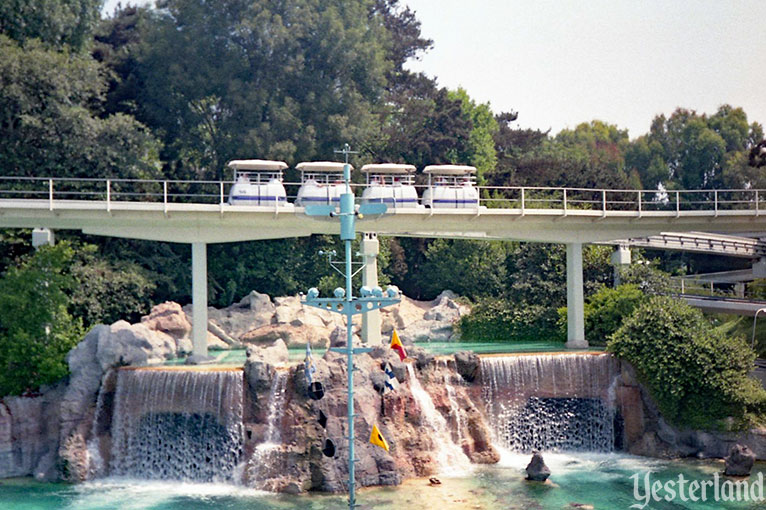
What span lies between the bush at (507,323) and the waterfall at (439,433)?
12227mm

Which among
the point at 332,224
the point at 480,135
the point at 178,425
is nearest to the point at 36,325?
the point at 178,425

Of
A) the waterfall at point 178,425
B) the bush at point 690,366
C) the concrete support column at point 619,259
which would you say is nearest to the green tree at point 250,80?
the concrete support column at point 619,259

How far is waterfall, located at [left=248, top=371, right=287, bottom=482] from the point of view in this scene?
32.3 m

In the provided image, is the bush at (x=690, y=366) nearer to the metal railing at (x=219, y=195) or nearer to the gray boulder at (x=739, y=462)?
the gray boulder at (x=739, y=462)

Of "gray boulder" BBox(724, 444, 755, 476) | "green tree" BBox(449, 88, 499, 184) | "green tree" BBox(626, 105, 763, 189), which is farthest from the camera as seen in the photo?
"green tree" BBox(626, 105, 763, 189)

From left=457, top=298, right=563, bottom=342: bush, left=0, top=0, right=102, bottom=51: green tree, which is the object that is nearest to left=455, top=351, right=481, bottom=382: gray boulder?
left=457, top=298, right=563, bottom=342: bush

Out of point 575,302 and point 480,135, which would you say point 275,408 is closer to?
point 575,302

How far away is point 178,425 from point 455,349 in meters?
13.6

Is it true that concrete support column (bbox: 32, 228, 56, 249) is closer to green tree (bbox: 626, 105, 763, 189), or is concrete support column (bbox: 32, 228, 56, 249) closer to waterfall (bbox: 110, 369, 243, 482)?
waterfall (bbox: 110, 369, 243, 482)

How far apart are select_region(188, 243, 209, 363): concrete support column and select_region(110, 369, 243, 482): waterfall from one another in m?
3.11

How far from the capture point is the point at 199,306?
3731cm

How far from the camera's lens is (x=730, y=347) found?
36.0m

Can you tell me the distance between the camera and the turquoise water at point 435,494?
97.7ft

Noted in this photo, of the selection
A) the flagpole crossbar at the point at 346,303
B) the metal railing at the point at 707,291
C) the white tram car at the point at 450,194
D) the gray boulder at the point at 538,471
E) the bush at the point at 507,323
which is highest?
the white tram car at the point at 450,194
